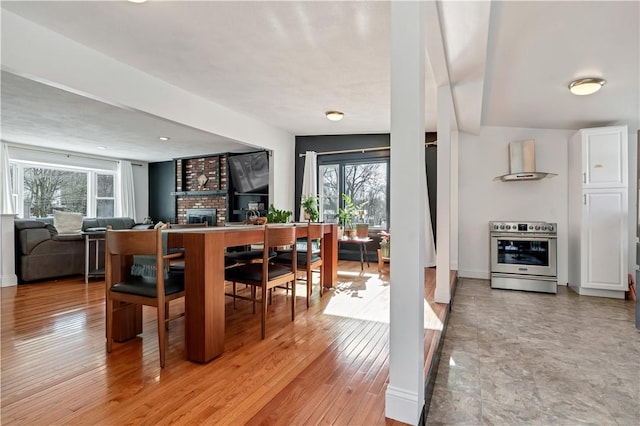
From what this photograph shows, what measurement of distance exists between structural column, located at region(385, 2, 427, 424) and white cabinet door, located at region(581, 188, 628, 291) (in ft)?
11.4

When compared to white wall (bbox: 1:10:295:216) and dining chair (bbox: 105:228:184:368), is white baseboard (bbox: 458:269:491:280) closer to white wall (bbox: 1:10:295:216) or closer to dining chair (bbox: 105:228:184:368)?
white wall (bbox: 1:10:295:216)

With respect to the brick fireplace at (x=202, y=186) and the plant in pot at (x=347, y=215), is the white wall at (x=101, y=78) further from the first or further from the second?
the brick fireplace at (x=202, y=186)

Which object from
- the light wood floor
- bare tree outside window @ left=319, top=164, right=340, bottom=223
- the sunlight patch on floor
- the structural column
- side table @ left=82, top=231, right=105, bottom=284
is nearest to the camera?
the structural column

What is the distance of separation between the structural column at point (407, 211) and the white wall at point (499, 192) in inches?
146

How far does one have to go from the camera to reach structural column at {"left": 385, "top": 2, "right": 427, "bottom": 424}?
1370 mm

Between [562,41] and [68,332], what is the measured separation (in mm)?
4399

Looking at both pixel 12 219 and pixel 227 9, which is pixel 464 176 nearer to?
pixel 227 9

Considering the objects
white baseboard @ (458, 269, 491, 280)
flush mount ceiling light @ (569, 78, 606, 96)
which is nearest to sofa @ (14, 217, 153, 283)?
white baseboard @ (458, 269, 491, 280)

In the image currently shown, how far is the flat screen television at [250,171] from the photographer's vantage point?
6377 mm

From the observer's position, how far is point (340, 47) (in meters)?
2.72

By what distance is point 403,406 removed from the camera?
140 cm

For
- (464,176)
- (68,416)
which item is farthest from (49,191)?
(464,176)

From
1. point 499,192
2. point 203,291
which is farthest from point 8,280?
point 499,192

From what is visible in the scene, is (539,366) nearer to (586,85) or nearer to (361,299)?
(361,299)
